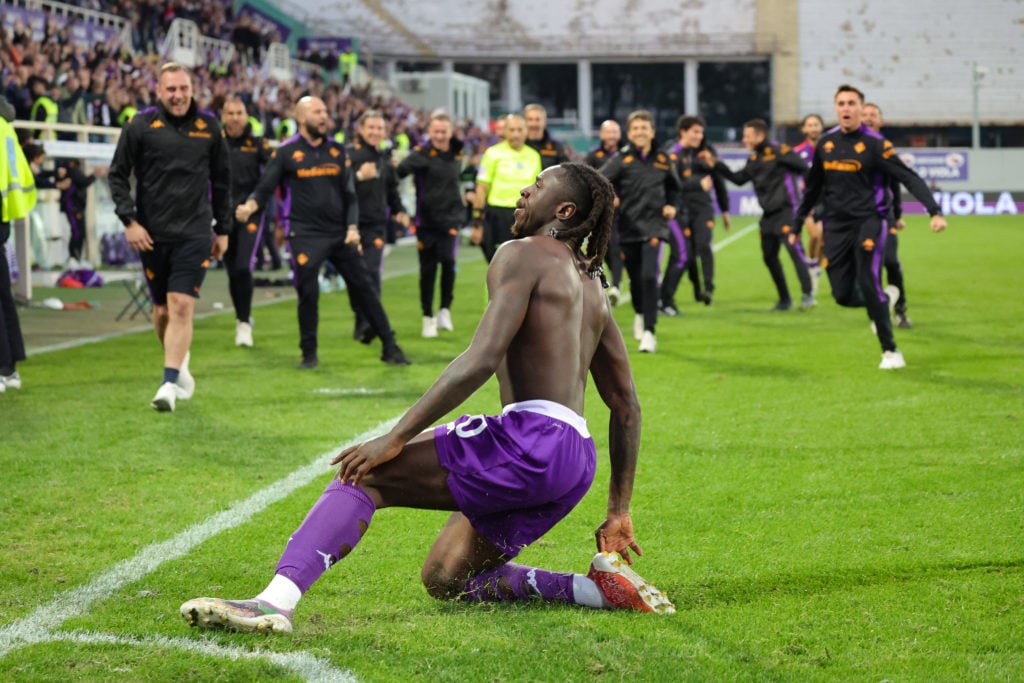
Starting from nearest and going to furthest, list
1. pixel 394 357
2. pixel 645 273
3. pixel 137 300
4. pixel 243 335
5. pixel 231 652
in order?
1. pixel 231 652
2. pixel 394 357
3. pixel 645 273
4. pixel 243 335
5. pixel 137 300

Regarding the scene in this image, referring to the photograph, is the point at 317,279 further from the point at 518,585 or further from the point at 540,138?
the point at 518,585

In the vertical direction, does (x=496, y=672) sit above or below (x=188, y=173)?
below

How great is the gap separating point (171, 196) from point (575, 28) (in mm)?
54333

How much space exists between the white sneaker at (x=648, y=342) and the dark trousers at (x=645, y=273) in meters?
0.06

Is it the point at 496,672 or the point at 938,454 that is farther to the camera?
the point at 938,454

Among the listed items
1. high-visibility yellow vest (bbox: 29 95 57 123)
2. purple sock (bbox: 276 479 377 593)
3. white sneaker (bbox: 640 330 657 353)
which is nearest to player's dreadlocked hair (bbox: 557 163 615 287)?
purple sock (bbox: 276 479 377 593)

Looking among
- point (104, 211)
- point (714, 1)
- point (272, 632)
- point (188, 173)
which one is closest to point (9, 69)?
point (104, 211)

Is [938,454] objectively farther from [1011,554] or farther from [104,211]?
[104,211]

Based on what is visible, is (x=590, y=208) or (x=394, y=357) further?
(x=394, y=357)

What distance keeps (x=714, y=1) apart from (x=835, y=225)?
52806 millimetres

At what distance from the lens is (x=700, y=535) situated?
548cm

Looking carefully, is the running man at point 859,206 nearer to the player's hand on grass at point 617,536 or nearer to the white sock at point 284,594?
the player's hand on grass at point 617,536

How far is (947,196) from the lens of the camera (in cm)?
4309

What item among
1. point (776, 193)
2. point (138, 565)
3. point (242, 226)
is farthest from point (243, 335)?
point (138, 565)
